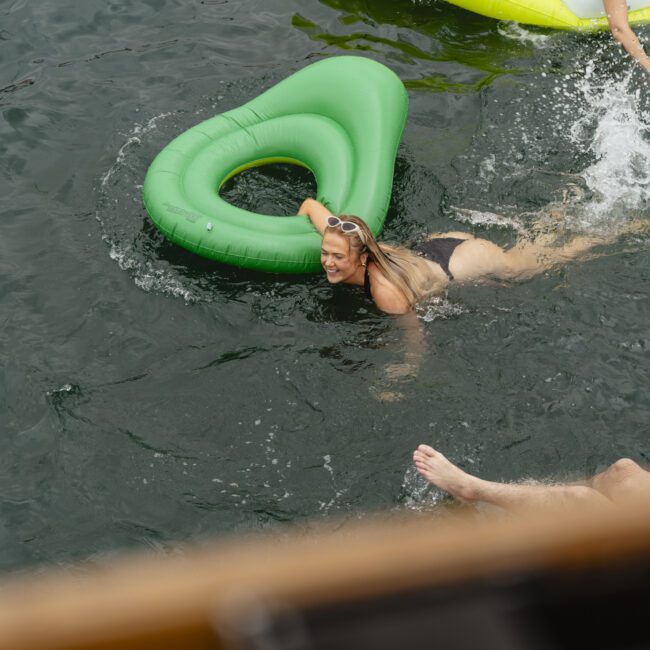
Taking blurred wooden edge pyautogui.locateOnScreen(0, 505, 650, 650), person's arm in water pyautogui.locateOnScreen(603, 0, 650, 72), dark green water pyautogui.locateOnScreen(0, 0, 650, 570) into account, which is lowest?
dark green water pyautogui.locateOnScreen(0, 0, 650, 570)

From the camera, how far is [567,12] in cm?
781

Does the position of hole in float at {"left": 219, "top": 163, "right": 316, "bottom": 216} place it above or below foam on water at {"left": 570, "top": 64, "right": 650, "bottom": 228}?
below

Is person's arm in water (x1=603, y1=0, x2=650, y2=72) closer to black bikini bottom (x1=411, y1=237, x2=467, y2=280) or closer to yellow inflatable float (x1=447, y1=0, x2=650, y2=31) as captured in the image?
yellow inflatable float (x1=447, y1=0, x2=650, y2=31)

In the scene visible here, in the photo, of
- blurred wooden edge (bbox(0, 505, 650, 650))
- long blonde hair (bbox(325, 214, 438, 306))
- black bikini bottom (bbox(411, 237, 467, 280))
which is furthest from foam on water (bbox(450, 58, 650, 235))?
blurred wooden edge (bbox(0, 505, 650, 650))

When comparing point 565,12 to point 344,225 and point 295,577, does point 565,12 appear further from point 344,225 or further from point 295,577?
point 295,577

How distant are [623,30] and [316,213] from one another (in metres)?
3.60

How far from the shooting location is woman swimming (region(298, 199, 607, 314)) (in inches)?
207

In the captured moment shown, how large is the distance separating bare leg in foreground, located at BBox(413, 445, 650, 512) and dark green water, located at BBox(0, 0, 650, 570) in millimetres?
376

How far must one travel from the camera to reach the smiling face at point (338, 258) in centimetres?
521

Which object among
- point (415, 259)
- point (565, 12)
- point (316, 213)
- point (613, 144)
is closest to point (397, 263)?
point (415, 259)

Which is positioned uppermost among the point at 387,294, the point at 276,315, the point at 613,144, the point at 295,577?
the point at 295,577

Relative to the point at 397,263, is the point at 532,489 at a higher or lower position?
lower

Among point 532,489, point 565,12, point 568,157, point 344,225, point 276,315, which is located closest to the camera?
point 532,489

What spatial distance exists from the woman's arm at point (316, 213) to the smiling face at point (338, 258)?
0.37 meters
